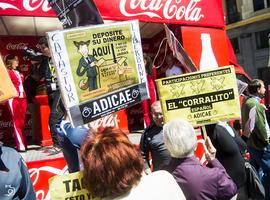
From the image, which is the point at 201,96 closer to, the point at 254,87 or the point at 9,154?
the point at 9,154

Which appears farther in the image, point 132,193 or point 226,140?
point 226,140

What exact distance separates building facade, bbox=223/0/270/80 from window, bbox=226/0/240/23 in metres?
0.10

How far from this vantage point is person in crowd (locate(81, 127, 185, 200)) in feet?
6.62

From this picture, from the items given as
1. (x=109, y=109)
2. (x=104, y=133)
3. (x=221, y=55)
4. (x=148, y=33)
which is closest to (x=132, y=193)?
(x=104, y=133)

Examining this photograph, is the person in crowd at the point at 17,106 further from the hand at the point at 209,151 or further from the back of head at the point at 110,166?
the back of head at the point at 110,166

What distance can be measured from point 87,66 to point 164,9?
4352 mm

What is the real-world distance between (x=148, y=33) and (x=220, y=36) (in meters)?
1.84

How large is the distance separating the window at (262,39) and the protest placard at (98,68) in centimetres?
2906

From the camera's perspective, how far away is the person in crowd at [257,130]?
559cm

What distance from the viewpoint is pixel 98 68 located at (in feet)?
10.3

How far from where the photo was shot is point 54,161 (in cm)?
516

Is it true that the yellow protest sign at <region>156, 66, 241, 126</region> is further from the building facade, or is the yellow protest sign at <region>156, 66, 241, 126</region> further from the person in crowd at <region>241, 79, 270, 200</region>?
the building facade

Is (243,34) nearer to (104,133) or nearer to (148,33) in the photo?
(148,33)

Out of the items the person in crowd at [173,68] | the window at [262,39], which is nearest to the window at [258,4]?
the window at [262,39]
